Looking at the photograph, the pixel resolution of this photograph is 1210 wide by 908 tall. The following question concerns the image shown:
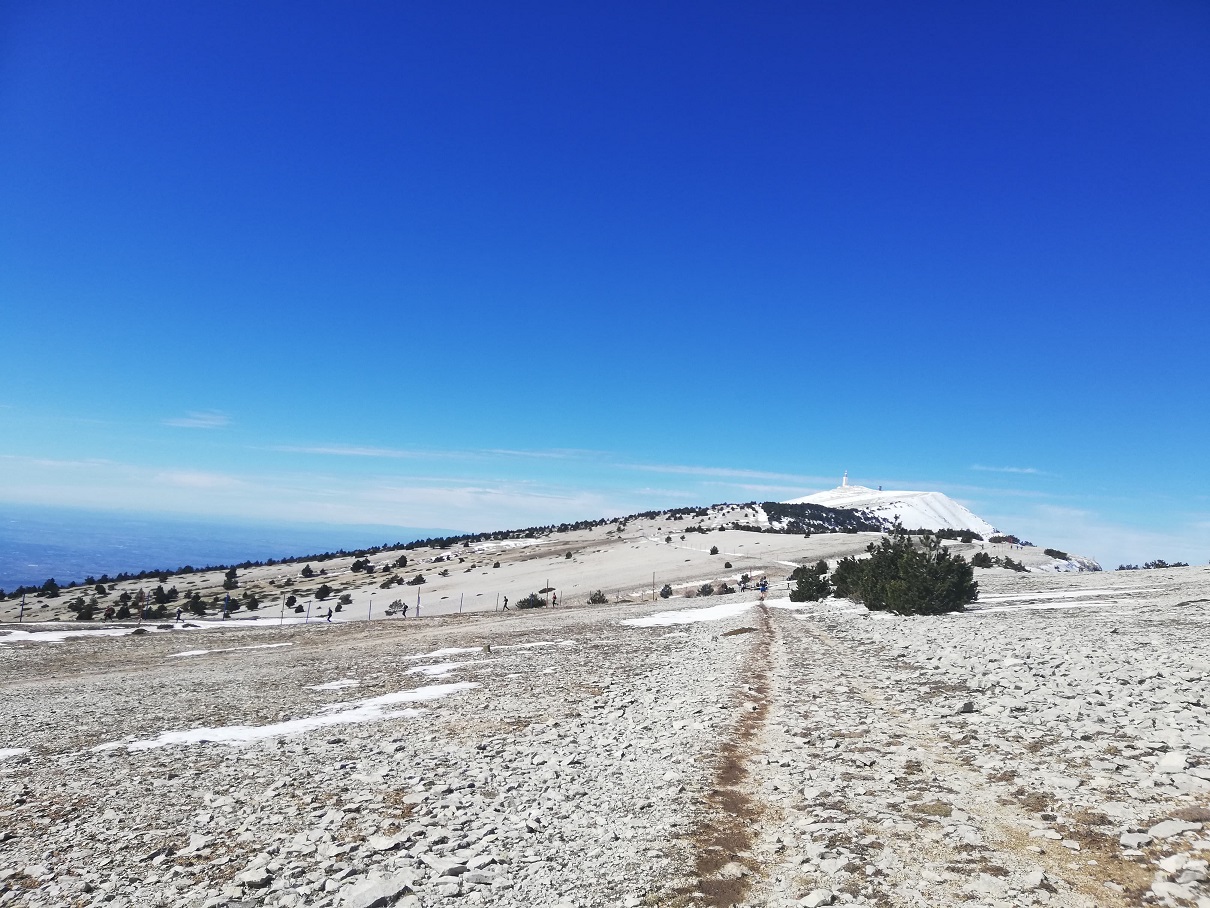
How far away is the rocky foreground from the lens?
587 cm

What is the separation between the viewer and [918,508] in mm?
135500

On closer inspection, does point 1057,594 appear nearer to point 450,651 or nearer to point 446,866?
point 450,651

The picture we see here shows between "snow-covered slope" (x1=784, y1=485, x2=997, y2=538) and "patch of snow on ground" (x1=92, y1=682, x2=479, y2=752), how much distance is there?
4628 inches

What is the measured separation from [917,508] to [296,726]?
141052 millimetres

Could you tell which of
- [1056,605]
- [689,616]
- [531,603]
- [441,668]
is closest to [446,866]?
[441,668]

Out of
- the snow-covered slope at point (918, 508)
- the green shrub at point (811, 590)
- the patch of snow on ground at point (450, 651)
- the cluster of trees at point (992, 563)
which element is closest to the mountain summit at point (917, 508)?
the snow-covered slope at point (918, 508)

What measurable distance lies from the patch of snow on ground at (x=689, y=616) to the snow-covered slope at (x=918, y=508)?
95555 mm

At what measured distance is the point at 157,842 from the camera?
7.84m

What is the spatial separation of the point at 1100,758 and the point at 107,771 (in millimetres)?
14682

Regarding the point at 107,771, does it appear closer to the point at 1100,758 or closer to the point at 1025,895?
the point at 1025,895

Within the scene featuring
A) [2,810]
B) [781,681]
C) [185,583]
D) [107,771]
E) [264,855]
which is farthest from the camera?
[185,583]

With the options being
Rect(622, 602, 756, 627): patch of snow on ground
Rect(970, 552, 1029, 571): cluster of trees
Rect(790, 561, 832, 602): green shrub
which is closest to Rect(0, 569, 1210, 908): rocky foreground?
Rect(622, 602, 756, 627): patch of snow on ground

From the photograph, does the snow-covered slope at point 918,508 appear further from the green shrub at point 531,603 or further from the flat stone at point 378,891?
the flat stone at point 378,891

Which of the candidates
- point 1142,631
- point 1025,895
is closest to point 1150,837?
point 1025,895
